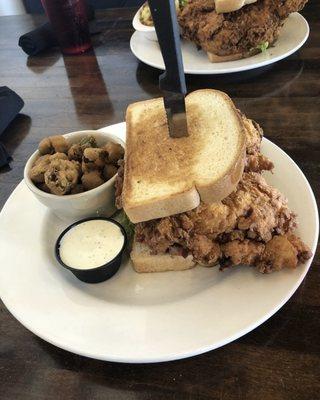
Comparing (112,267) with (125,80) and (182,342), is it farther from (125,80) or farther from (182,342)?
(125,80)

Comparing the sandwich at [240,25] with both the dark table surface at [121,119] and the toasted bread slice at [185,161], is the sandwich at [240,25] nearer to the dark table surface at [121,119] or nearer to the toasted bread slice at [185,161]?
the dark table surface at [121,119]

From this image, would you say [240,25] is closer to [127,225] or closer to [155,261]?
[127,225]

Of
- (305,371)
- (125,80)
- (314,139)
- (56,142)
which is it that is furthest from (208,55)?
(305,371)

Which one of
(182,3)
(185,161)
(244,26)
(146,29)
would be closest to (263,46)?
(244,26)

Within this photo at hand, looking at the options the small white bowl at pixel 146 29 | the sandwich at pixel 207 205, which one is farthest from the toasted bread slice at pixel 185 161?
the small white bowl at pixel 146 29

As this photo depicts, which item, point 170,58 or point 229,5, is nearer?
point 170,58

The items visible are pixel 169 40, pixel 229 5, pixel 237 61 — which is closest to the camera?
pixel 169 40
